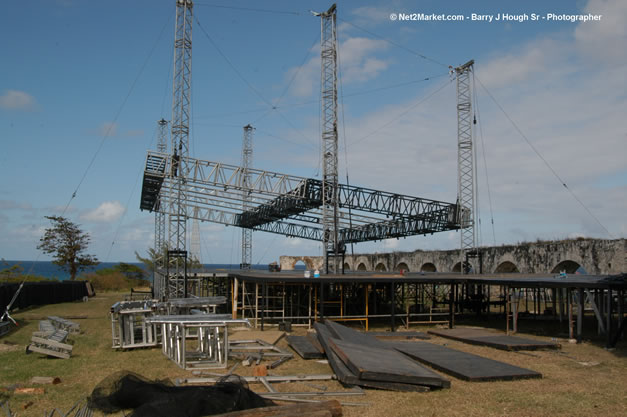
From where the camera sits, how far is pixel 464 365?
1226cm

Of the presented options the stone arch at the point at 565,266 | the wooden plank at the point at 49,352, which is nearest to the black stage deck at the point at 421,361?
the wooden plank at the point at 49,352

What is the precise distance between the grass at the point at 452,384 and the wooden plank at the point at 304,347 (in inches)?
10.5

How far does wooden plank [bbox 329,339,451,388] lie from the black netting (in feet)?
10.1

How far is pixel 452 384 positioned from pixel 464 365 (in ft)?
4.94

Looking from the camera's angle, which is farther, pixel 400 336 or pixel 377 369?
pixel 400 336

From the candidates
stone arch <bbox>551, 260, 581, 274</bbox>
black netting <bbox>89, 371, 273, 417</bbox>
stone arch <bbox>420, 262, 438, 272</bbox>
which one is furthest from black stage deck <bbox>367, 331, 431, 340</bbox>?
stone arch <bbox>420, 262, 438, 272</bbox>

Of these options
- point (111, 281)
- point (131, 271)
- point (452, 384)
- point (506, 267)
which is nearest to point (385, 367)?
point (452, 384)

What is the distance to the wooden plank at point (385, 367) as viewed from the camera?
10266mm

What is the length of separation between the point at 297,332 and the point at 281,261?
4644 centimetres

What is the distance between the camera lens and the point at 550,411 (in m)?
8.94

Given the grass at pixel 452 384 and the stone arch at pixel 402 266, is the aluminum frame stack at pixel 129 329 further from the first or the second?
the stone arch at pixel 402 266

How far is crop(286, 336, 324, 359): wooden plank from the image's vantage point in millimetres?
14245

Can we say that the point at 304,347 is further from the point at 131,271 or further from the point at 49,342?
the point at 131,271

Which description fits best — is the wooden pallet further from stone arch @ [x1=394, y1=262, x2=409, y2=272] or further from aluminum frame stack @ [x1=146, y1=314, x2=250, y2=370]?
stone arch @ [x1=394, y1=262, x2=409, y2=272]
